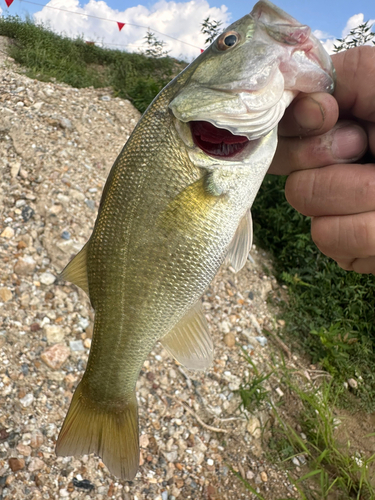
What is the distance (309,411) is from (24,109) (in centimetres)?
432

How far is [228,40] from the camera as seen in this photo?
141 cm

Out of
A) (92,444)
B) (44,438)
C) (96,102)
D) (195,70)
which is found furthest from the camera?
(96,102)

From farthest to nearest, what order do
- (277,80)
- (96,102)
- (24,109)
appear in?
1. (96,102)
2. (24,109)
3. (277,80)

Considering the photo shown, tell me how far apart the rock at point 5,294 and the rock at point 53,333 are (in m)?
0.36

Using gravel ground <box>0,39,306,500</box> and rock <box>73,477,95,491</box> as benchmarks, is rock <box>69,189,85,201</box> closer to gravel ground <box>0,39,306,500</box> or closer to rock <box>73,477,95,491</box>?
gravel ground <box>0,39,306,500</box>

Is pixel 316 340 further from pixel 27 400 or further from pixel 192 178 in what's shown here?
pixel 192 178

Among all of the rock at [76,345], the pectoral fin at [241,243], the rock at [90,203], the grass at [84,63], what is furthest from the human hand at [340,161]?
the grass at [84,63]

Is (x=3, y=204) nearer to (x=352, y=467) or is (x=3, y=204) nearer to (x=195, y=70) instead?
(x=195, y=70)

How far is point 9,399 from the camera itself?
8.34 feet

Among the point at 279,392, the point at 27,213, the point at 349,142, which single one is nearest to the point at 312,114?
the point at 349,142

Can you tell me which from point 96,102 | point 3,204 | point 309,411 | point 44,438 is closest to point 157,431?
point 44,438

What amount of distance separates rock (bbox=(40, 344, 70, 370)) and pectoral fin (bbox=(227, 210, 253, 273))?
1.85 meters

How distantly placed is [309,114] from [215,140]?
360mm

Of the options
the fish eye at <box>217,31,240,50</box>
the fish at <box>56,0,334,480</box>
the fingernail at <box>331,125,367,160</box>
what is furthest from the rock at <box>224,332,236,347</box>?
the fish eye at <box>217,31,240,50</box>
